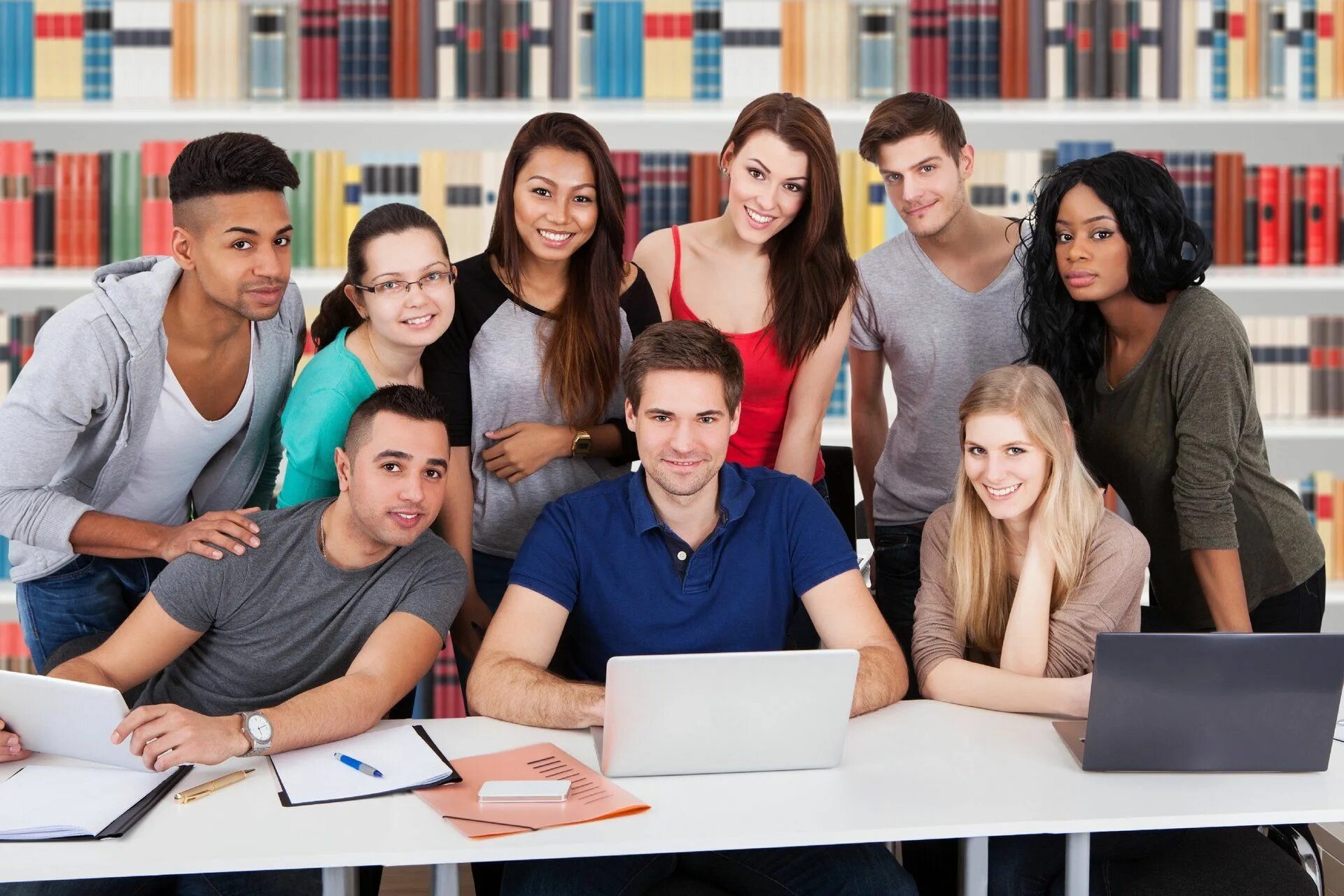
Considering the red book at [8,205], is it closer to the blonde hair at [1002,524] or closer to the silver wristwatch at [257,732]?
the silver wristwatch at [257,732]

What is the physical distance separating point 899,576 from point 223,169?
155 cm

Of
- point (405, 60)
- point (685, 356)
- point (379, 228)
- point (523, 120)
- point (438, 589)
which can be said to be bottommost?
point (438, 589)

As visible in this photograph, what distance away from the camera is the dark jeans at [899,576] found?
2.66m

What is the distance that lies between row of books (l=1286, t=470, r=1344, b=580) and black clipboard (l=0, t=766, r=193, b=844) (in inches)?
119

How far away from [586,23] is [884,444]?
1.37 metres

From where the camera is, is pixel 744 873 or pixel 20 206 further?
pixel 20 206

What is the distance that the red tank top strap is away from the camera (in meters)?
2.54

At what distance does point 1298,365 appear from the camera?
3.47 m

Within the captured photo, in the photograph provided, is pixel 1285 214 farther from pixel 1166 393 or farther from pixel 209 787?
pixel 209 787

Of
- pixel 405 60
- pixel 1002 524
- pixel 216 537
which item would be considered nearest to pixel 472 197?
pixel 405 60

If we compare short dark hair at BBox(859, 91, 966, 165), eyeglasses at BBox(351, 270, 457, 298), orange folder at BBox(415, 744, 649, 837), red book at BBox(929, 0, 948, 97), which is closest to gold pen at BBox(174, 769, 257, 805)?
orange folder at BBox(415, 744, 649, 837)

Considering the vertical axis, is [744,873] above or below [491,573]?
below

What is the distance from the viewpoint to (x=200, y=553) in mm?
2111

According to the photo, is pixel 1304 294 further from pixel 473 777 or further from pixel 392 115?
pixel 473 777
